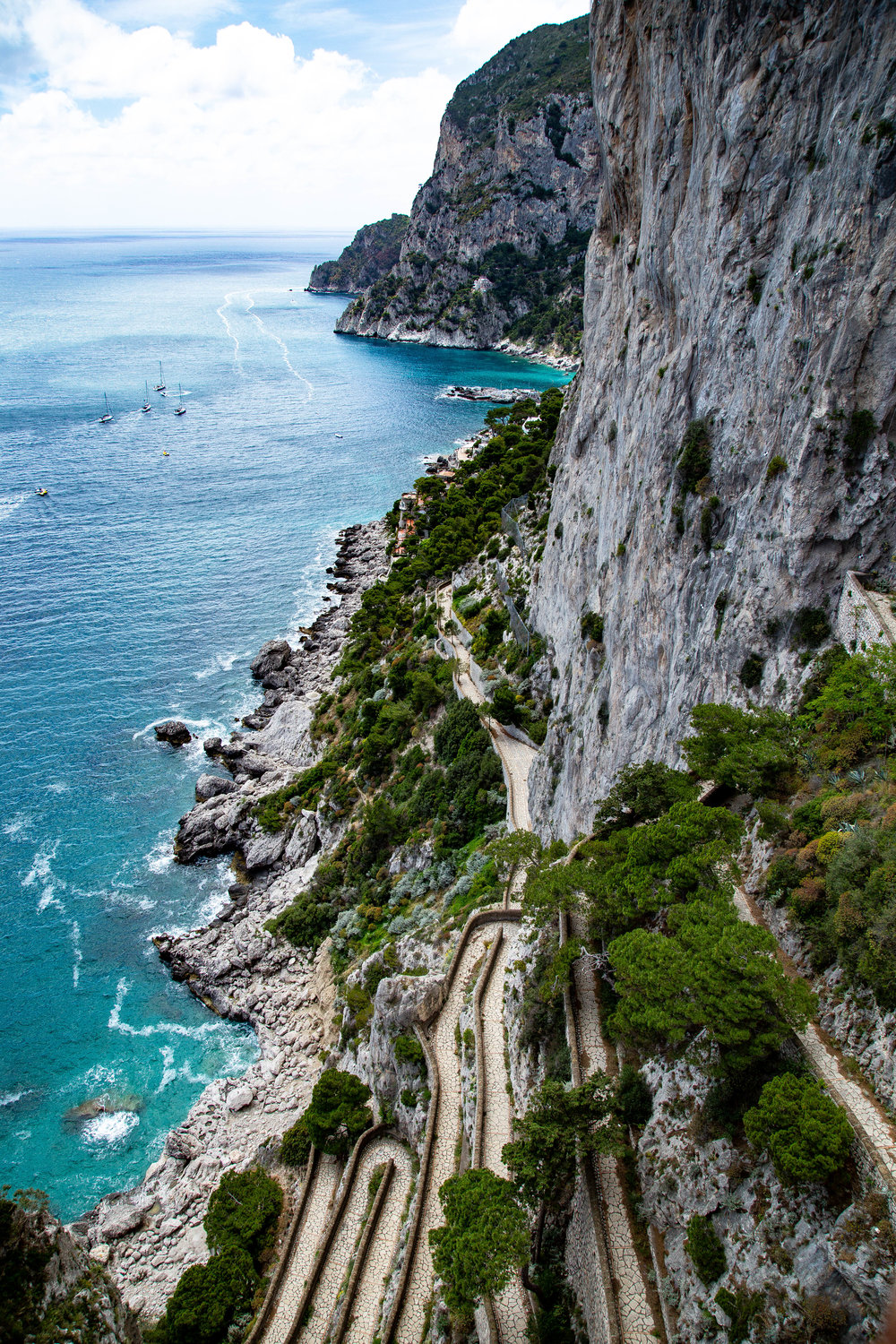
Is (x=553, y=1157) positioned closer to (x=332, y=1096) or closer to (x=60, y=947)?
(x=332, y=1096)

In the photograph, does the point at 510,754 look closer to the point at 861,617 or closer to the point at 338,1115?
the point at 338,1115

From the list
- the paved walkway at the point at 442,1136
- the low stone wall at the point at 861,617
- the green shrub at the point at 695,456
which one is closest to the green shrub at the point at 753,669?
the low stone wall at the point at 861,617

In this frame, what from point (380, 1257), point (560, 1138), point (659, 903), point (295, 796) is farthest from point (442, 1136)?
point (295, 796)

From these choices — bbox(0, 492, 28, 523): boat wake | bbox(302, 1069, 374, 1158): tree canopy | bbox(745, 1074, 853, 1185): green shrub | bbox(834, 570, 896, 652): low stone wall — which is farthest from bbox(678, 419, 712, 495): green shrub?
bbox(0, 492, 28, 523): boat wake

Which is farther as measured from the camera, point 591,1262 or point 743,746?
point 743,746

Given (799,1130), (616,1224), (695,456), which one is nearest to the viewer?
(799,1130)

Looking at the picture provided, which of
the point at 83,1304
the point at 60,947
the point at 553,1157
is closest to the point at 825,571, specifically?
the point at 553,1157

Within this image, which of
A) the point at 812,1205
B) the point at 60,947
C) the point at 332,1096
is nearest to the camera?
the point at 812,1205
